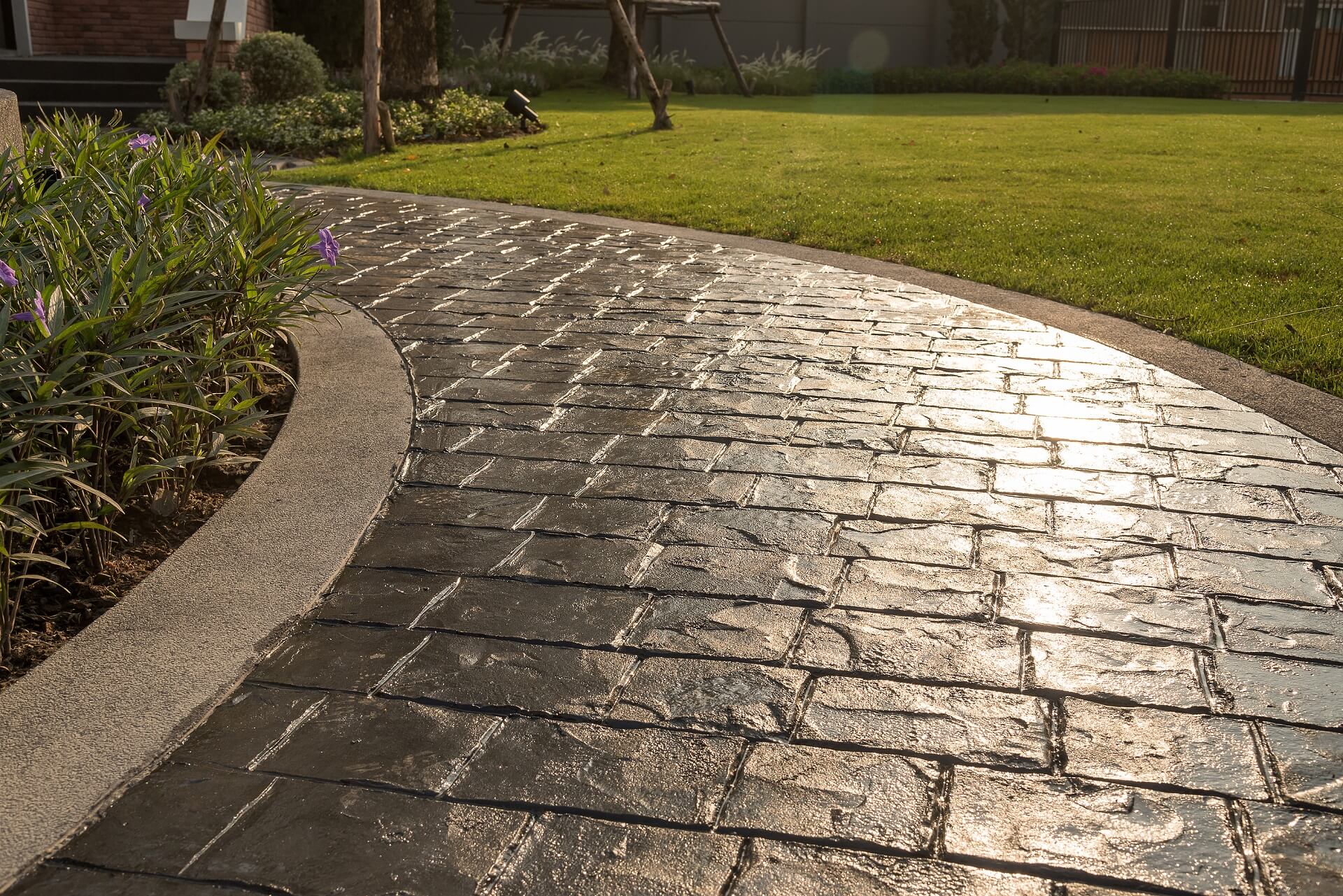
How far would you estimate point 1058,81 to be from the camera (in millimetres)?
22469

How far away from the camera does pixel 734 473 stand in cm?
→ 390

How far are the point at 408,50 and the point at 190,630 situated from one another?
41.0 feet

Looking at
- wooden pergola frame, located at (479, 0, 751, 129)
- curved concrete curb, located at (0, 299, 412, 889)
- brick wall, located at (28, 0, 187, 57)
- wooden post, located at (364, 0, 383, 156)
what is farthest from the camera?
brick wall, located at (28, 0, 187, 57)

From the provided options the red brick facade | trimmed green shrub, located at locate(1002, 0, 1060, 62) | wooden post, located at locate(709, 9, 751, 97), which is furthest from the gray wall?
the red brick facade

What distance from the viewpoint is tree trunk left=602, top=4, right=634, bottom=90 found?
20812mm

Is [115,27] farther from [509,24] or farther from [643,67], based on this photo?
[643,67]

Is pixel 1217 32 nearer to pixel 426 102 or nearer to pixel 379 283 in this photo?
pixel 426 102

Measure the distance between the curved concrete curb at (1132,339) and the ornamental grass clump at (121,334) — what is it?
3472mm

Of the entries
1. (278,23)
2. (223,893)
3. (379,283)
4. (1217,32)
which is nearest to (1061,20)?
(1217,32)

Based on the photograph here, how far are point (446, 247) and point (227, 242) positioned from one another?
3646 millimetres

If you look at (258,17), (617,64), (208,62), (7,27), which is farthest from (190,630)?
(617,64)

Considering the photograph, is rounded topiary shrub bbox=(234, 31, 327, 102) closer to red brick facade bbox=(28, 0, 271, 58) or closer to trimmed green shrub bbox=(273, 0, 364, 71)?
red brick facade bbox=(28, 0, 271, 58)

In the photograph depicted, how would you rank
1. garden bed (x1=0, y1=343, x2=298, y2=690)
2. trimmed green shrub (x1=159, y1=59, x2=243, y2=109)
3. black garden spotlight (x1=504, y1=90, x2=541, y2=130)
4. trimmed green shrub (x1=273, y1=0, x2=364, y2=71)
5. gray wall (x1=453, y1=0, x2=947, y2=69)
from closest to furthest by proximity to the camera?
garden bed (x1=0, y1=343, x2=298, y2=690) → trimmed green shrub (x1=159, y1=59, x2=243, y2=109) → black garden spotlight (x1=504, y1=90, x2=541, y2=130) → trimmed green shrub (x1=273, y1=0, x2=364, y2=71) → gray wall (x1=453, y1=0, x2=947, y2=69)

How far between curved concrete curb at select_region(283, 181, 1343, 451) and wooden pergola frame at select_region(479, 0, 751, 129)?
5970mm
